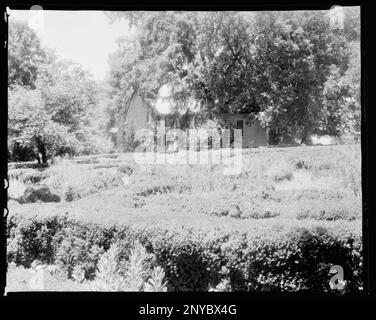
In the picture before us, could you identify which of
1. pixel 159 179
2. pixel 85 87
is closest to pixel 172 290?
pixel 159 179

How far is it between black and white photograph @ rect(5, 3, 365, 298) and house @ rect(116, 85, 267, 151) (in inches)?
0.5

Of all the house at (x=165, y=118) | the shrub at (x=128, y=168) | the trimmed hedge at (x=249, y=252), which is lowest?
the trimmed hedge at (x=249, y=252)

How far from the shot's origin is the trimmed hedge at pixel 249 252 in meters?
3.50

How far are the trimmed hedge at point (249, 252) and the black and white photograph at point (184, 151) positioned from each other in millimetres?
12

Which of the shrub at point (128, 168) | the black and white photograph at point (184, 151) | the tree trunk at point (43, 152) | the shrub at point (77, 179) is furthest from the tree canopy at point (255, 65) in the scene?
the tree trunk at point (43, 152)

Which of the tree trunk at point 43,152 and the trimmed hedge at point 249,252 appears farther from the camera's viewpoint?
the tree trunk at point 43,152

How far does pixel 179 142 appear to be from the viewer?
3.67 meters

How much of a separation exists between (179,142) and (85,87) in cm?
100

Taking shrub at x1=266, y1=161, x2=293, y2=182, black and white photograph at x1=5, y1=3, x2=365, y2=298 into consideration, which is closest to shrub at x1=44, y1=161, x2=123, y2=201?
black and white photograph at x1=5, y1=3, x2=365, y2=298

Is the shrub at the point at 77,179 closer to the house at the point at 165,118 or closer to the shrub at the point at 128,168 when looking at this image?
the shrub at the point at 128,168

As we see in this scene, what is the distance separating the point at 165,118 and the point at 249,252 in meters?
1.41
